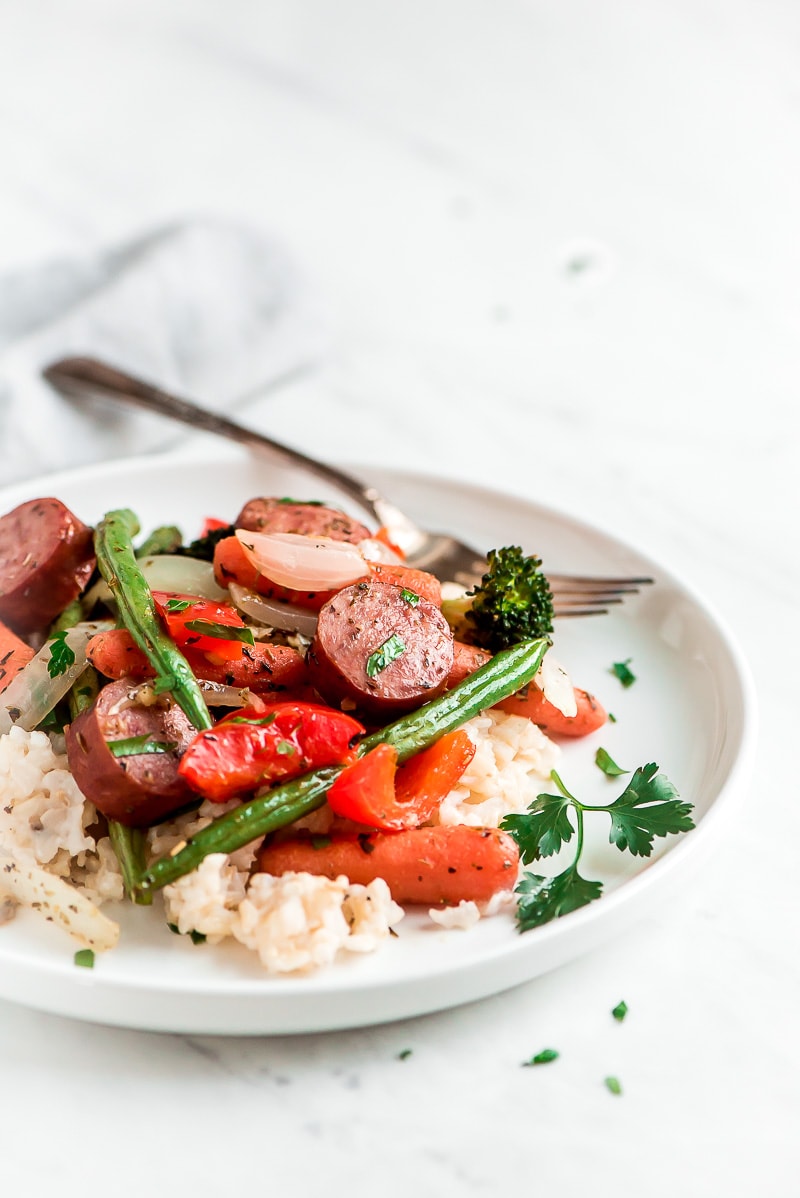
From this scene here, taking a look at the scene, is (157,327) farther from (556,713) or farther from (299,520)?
(556,713)

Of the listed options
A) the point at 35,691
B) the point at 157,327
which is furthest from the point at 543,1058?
the point at 157,327

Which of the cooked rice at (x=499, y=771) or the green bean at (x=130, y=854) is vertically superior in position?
the cooked rice at (x=499, y=771)

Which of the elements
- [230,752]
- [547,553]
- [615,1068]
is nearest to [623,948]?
[615,1068]

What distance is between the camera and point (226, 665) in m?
3.99

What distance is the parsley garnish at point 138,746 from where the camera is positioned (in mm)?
3533

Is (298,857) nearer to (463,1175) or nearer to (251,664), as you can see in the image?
(251,664)

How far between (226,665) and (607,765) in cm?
147

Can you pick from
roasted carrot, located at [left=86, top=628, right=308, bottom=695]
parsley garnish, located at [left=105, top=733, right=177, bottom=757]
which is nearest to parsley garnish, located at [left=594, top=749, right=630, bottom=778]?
roasted carrot, located at [left=86, top=628, right=308, bottom=695]

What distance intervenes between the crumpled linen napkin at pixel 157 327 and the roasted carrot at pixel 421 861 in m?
3.60

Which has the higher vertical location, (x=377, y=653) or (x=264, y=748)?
(x=377, y=653)

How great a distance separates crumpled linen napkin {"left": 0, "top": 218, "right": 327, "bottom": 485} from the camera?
6575 millimetres

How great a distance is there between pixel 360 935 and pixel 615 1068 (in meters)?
0.83

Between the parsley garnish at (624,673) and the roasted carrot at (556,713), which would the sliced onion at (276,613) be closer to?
the roasted carrot at (556,713)

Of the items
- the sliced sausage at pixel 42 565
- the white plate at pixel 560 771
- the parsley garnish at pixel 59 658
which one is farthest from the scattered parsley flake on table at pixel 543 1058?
the sliced sausage at pixel 42 565
